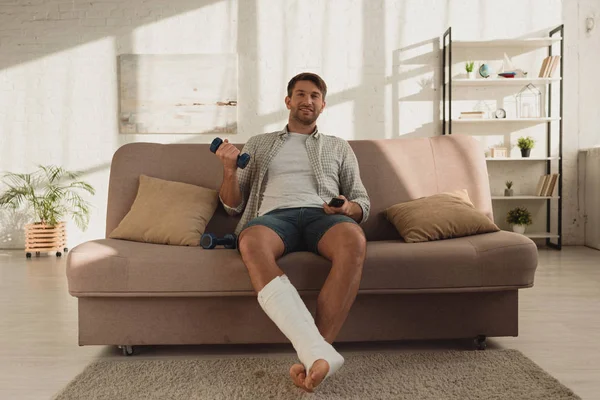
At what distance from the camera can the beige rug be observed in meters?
1.89

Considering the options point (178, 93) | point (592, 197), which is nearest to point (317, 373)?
point (178, 93)

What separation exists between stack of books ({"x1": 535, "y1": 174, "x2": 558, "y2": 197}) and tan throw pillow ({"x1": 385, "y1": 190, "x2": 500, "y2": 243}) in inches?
118

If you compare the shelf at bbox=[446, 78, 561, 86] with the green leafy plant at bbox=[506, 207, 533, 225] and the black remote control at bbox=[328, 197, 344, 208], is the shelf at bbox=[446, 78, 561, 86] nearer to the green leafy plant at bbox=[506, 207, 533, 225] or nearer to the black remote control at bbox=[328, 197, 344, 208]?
the green leafy plant at bbox=[506, 207, 533, 225]

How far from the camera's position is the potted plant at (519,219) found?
539 centimetres

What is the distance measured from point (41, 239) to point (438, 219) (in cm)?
395

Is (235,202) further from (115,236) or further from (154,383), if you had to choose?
(154,383)

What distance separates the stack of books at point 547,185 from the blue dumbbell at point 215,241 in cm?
384

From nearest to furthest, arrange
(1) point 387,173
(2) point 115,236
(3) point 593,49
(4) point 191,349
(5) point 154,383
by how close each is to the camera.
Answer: (5) point 154,383 < (4) point 191,349 < (2) point 115,236 < (1) point 387,173 < (3) point 593,49

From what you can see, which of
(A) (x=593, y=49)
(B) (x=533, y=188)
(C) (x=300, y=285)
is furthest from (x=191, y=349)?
(A) (x=593, y=49)

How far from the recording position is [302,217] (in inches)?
94.0

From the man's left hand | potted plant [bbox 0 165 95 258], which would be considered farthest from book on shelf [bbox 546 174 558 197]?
potted plant [bbox 0 165 95 258]

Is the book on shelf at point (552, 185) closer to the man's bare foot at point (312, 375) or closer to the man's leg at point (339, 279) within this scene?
the man's leg at point (339, 279)

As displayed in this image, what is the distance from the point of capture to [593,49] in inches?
219

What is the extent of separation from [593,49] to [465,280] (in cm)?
428
